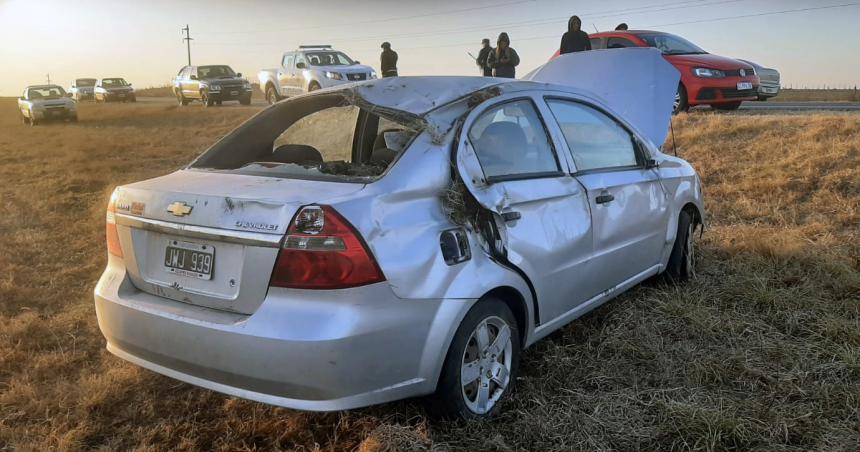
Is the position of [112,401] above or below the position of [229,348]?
below

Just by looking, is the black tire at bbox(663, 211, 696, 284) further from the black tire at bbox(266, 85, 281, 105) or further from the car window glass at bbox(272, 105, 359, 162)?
the black tire at bbox(266, 85, 281, 105)

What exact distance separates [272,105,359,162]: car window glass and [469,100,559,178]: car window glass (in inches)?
33.5

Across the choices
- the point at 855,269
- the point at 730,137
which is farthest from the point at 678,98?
the point at 855,269

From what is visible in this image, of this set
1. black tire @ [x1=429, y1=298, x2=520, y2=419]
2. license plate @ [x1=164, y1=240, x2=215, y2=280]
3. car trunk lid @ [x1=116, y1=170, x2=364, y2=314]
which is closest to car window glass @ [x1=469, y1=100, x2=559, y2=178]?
black tire @ [x1=429, y1=298, x2=520, y2=419]

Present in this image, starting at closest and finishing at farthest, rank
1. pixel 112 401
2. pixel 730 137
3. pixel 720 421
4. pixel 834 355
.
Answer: pixel 720 421 → pixel 112 401 → pixel 834 355 → pixel 730 137

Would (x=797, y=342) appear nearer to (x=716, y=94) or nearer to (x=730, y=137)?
(x=730, y=137)

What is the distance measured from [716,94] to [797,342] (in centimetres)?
850

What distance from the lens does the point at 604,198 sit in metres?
3.60

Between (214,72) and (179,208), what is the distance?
24185 mm

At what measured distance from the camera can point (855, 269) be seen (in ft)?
16.0

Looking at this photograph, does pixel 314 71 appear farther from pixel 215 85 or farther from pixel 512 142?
pixel 512 142

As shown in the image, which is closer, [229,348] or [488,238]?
[229,348]

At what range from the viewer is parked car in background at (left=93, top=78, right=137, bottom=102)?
35.5 m

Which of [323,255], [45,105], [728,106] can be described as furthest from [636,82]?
[45,105]
